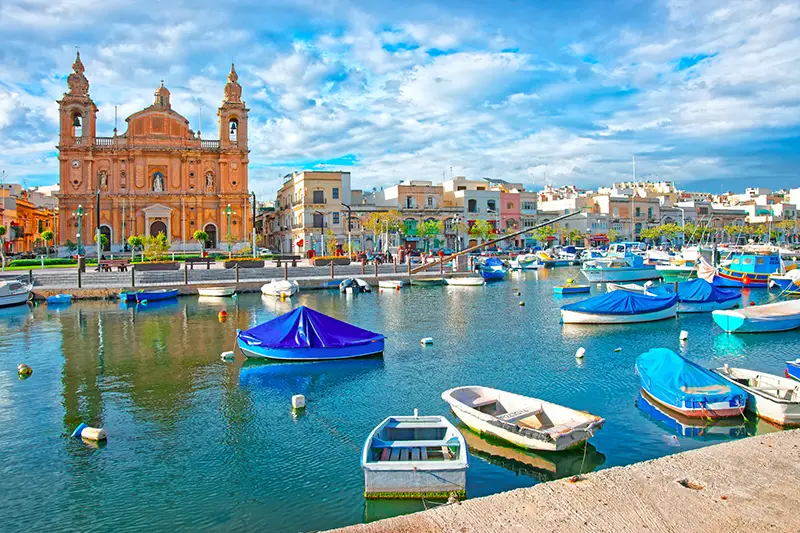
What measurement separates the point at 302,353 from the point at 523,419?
381 inches

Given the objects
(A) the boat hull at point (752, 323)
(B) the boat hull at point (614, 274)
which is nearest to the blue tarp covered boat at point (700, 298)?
(A) the boat hull at point (752, 323)

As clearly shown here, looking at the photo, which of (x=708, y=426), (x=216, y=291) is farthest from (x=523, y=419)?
(x=216, y=291)

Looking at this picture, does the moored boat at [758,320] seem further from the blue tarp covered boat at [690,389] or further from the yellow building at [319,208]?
the yellow building at [319,208]

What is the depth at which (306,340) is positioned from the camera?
20.7m

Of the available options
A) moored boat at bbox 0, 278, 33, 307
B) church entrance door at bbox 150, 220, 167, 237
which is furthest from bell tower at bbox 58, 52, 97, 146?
moored boat at bbox 0, 278, 33, 307

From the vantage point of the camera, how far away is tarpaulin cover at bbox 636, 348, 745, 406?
46.3 feet

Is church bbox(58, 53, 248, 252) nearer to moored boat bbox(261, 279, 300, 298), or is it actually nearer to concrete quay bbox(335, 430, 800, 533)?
moored boat bbox(261, 279, 300, 298)

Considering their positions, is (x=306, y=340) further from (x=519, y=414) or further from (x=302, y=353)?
(x=519, y=414)

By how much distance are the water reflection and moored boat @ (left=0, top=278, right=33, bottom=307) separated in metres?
36.7

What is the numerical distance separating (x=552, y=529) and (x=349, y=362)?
44.4 feet

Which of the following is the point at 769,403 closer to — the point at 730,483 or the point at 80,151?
the point at 730,483

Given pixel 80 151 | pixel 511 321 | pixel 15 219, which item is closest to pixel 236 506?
pixel 511 321

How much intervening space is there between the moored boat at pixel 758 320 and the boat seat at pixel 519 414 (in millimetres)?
16198

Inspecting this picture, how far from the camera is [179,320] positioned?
3200 cm
